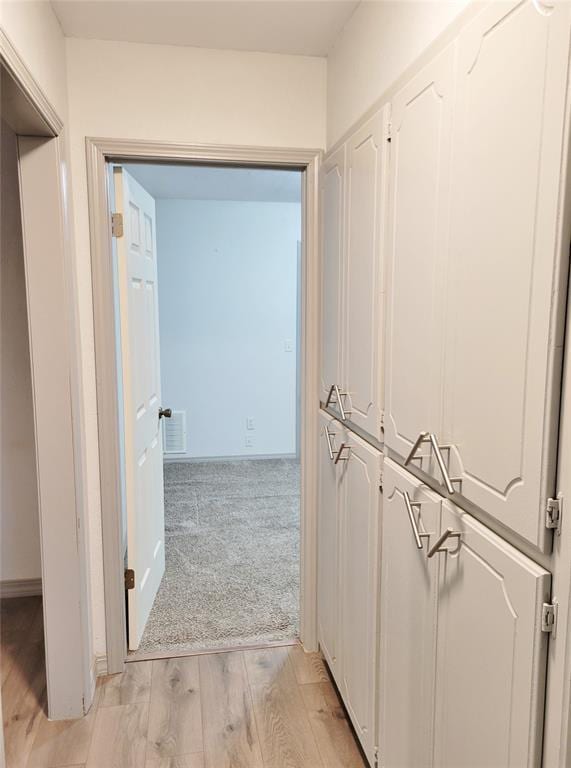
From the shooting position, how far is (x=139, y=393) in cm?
248

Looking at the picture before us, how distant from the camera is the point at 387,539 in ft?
5.00

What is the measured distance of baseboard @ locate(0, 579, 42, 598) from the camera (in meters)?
2.86

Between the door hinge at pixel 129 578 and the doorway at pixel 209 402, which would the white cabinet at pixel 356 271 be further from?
the door hinge at pixel 129 578

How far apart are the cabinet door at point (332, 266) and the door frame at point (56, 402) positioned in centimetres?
90

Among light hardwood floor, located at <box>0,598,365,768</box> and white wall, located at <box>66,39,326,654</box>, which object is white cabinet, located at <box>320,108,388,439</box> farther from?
light hardwood floor, located at <box>0,598,365,768</box>

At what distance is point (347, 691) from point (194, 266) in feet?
12.9

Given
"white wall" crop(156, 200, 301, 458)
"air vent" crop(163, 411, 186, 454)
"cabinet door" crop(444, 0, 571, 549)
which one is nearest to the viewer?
"cabinet door" crop(444, 0, 571, 549)

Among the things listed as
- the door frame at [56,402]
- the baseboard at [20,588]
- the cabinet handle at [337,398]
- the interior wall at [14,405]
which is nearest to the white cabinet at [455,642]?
the cabinet handle at [337,398]

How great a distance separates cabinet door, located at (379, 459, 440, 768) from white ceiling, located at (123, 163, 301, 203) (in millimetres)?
2814

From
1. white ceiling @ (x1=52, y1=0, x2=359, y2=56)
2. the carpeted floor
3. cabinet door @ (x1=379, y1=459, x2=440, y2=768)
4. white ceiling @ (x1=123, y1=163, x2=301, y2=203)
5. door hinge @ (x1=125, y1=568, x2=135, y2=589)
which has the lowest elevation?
the carpeted floor

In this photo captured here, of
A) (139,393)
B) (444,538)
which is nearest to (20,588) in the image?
(139,393)

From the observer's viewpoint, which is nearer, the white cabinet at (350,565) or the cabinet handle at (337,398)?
the white cabinet at (350,565)

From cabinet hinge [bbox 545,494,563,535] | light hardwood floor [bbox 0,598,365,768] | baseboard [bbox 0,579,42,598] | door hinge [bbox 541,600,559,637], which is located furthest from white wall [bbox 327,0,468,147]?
baseboard [bbox 0,579,42,598]

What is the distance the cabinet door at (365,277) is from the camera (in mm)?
1538
